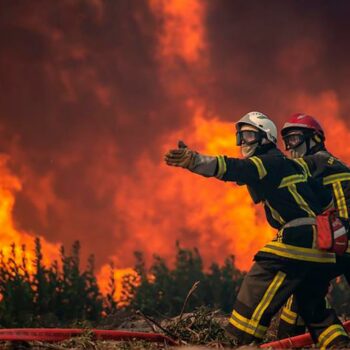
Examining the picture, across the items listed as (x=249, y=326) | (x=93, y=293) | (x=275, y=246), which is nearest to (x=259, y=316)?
(x=249, y=326)

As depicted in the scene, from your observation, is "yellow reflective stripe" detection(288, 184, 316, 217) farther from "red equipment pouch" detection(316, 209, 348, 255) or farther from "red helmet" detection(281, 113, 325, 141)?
"red helmet" detection(281, 113, 325, 141)

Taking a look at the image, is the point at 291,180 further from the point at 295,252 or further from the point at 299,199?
the point at 295,252

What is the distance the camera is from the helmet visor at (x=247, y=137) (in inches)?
288

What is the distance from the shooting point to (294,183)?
701 cm

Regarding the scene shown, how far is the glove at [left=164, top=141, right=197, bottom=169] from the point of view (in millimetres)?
6523

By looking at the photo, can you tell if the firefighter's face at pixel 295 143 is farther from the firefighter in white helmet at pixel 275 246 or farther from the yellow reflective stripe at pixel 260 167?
the yellow reflective stripe at pixel 260 167

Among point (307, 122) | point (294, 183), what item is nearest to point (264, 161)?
point (294, 183)

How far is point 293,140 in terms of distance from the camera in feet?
29.5

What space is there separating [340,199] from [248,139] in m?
1.53

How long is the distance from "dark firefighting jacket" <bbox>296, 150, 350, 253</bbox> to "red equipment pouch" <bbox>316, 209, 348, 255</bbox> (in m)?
1.21

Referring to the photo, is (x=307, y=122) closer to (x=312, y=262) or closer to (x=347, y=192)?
(x=347, y=192)

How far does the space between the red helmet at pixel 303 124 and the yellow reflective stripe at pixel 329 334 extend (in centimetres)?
266

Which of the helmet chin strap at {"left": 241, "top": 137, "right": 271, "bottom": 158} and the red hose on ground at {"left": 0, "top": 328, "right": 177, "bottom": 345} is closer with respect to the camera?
the red hose on ground at {"left": 0, "top": 328, "right": 177, "bottom": 345}

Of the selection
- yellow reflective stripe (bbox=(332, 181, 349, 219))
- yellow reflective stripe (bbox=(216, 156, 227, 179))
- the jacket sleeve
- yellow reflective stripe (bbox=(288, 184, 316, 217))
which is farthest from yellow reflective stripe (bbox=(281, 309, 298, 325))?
yellow reflective stripe (bbox=(216, 156, 227, 179))
